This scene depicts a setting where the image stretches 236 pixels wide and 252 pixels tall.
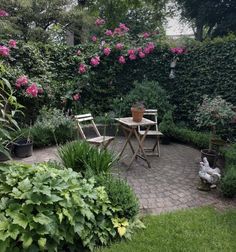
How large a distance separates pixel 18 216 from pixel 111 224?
36.9 inches

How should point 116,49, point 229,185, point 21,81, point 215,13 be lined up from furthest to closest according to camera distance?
1. point 215,13
2. point 116,49
3. point 21,81
4. point 229,185

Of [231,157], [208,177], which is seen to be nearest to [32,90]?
[208,177]

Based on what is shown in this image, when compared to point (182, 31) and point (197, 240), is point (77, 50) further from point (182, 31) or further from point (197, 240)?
point (182, 31)

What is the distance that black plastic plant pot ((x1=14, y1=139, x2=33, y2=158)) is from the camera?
5.06 metres

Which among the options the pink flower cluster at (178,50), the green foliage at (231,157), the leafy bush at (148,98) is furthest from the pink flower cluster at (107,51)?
the green foliage at (231,157)

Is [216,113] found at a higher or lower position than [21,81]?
lower

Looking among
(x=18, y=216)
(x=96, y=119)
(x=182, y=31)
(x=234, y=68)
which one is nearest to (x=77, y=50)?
(x=96, y=119)

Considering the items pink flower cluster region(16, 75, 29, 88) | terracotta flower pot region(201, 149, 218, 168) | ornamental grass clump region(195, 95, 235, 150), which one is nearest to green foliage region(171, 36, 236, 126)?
ornamental grass clump region(195, 95, 235, 150)

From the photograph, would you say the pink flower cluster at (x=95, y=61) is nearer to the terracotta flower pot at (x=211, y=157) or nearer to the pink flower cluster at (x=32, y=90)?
the pink flower cluster at (x=32, y=90)

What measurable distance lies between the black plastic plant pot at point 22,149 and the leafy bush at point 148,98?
2.32 meters

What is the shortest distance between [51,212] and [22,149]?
309 centimetres

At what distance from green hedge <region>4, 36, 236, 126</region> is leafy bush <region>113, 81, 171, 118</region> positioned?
1.39 feet

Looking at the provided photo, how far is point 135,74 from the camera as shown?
761 cm

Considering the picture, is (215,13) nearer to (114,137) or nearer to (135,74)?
(135,74)
